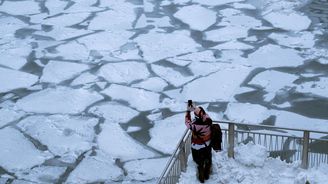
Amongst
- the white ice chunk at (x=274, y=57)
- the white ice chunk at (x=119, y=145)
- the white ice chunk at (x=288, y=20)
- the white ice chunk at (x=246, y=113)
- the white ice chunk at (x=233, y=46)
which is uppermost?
the white ice chunk at (x=288, y=20)

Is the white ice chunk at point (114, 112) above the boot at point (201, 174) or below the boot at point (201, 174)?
below

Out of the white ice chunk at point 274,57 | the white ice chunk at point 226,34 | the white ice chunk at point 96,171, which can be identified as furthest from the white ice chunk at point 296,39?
the white ice chunk at point 96,171

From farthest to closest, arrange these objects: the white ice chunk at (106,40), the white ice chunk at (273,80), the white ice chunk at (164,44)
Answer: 1. the white ice chunk at (106,40)
2. the white ice chunk at (164,44)
3. the white ice chunk at (273,80)

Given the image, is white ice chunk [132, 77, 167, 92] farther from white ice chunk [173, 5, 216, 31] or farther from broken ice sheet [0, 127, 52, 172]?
white ice chunk [173, 5, 216, 31]

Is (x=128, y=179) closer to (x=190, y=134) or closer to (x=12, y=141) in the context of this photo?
(x=190, y=134)

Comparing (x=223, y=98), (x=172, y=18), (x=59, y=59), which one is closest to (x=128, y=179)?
(x=223, y=98)

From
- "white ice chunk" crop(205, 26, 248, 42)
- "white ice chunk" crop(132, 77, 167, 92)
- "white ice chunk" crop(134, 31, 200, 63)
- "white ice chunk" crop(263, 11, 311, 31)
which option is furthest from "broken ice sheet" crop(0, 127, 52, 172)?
"white ice chunk" crop(263, 11, 311, 31)

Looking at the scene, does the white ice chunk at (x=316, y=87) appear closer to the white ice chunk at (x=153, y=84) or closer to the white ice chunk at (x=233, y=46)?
the white ice chunk at (x=233, y=46)
